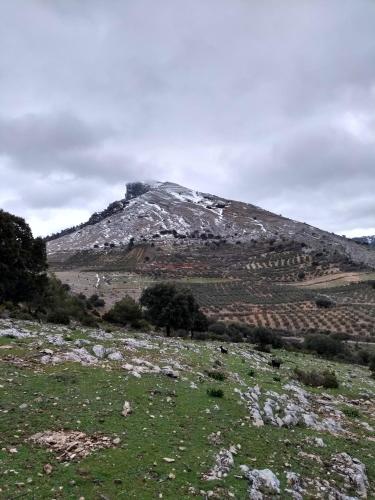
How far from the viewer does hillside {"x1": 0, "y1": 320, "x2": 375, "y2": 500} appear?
10.7 meters

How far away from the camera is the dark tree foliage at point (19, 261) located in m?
39.0

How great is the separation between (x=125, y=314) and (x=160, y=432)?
40345 mm

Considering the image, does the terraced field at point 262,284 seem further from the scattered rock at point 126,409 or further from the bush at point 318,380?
the scattered rock at point 126,409

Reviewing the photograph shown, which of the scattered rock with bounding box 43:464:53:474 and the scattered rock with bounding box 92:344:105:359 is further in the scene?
the scattered rock with bounding box 92:344:105:359

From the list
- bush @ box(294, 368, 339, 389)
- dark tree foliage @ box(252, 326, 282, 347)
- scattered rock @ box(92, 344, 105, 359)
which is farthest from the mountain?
scattered rock @ box(92, 344, 105, 359)

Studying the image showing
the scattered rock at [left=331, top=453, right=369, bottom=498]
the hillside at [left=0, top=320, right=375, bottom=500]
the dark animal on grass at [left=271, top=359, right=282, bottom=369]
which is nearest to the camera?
the hillside at [left=0, top=320, right=375, bottom=500]

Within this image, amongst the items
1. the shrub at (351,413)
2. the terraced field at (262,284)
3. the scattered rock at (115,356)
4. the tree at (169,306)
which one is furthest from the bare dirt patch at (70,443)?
the terraced field at (262,284)

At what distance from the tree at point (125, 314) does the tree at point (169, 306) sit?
487cm

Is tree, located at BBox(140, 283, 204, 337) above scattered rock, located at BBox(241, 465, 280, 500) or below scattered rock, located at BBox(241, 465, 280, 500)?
above

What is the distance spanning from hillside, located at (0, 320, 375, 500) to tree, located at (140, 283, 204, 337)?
75.0ft

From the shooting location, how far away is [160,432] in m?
13.4

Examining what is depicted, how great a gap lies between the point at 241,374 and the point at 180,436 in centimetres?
1084

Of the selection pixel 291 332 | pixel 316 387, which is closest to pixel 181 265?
pixel 291 332

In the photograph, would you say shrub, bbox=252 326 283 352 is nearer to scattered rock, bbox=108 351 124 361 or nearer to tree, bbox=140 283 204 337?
tree, bbox=140 283 204 337
